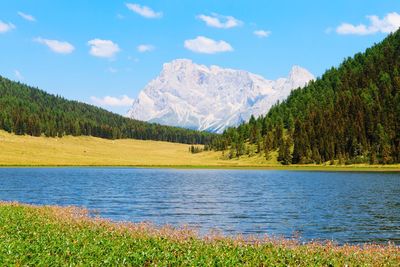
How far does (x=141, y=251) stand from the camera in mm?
23453

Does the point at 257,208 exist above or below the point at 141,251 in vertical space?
below

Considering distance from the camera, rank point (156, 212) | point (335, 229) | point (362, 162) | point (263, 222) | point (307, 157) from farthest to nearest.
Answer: point (307, 157) → point (362, 162) → point (156, 212) → point (263, 222) → point (335, 229)

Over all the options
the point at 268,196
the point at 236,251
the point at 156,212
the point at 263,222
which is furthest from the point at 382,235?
the point at 268,196

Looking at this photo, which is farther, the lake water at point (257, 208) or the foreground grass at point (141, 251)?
the lake water at point (257, 208)

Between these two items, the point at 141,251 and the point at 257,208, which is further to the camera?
the point at 257,208

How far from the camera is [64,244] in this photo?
80.1 feet

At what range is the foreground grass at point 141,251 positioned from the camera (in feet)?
70.1

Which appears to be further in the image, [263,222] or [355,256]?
[263,222]

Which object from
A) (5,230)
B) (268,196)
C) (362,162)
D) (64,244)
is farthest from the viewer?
(362,162)

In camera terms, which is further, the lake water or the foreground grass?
the lake water

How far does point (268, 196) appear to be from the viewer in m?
72.4

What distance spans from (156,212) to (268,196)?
991 inches

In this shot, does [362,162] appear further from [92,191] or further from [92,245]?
[92,245]

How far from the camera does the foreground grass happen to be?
70.1 ft
